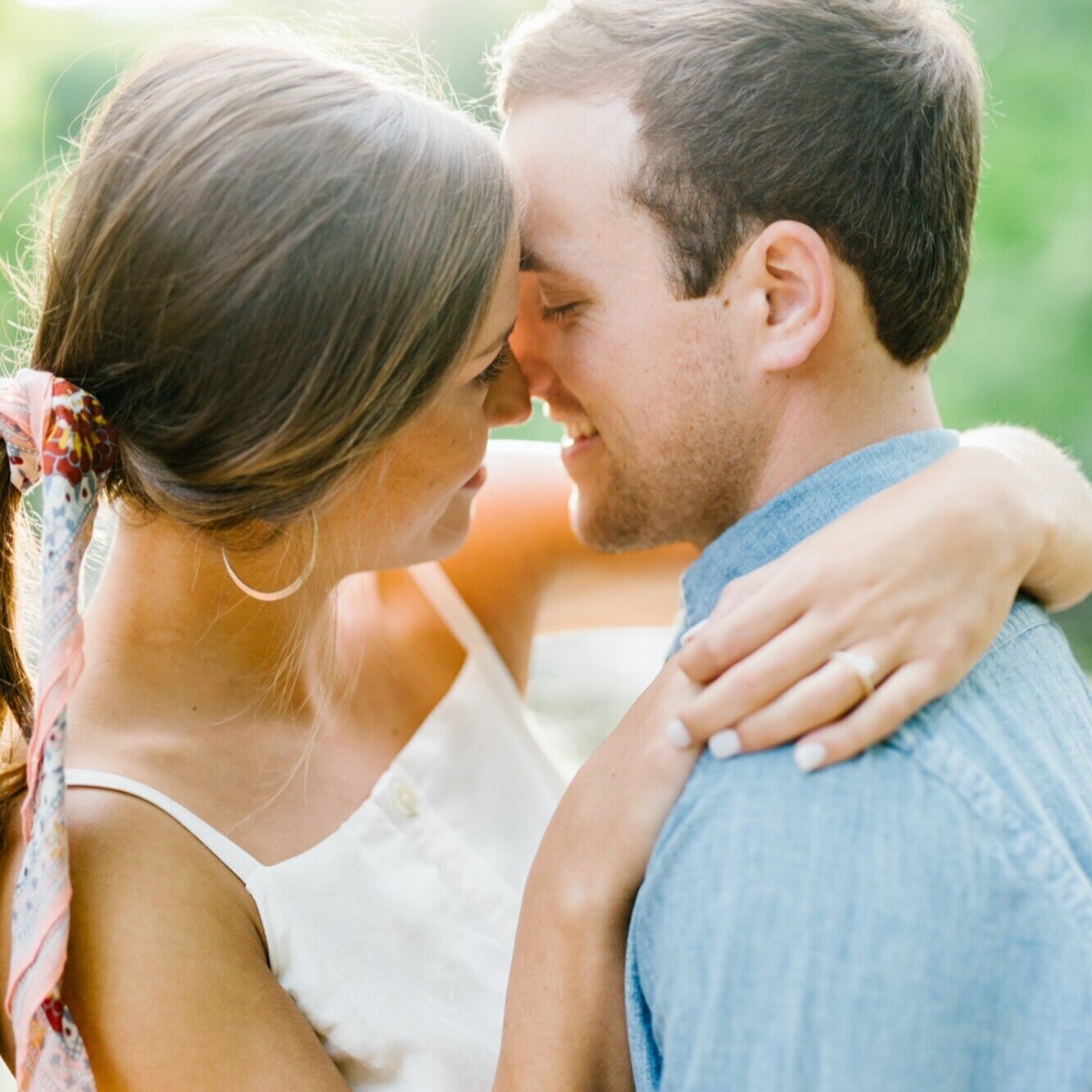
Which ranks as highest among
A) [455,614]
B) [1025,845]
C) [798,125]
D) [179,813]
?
[798,125]

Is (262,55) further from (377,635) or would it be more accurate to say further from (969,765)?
(969,765)

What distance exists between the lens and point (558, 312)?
5.70 ft

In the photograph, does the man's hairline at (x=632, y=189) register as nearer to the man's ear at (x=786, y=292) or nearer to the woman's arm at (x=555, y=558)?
the man's ear at (x=786, y=292)

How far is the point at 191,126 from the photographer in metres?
1.33

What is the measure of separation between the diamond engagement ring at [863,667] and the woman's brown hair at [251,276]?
603 millimetres

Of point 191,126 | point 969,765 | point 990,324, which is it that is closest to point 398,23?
point 191,126

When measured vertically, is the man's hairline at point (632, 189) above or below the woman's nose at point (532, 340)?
above

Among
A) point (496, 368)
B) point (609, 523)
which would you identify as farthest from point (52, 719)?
point (609, 523)

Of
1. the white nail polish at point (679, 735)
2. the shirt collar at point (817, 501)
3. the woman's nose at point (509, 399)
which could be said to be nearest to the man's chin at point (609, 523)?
the woman's nose at point (509, 399)

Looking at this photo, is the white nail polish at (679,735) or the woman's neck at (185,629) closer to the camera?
the white nail polish at (679,735)

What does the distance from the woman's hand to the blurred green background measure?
10.5 feet

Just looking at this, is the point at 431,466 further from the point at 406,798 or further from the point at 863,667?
the point at 863,667

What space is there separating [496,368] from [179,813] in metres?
0.72

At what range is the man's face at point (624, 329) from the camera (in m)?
1.62
